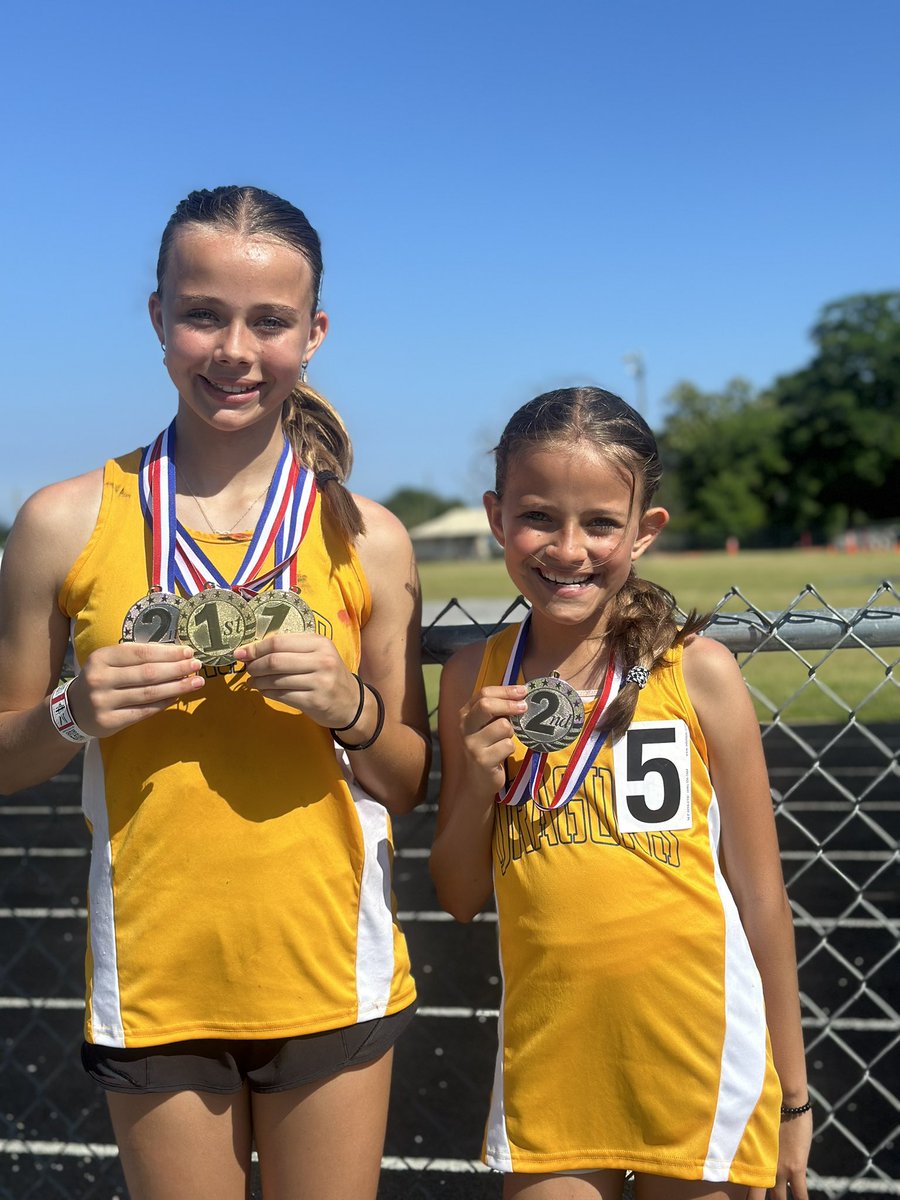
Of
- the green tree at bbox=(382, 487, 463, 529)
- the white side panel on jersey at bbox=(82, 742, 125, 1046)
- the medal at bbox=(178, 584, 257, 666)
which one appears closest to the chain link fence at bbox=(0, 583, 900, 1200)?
the medal at bbox=(178, 584, 257, 666)

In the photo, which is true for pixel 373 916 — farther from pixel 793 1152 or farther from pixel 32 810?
pixel 32 810

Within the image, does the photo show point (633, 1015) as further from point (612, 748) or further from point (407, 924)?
point (407, 924)

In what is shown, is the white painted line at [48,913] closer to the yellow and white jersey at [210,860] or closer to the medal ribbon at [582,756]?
the yellow and white jersey at [210,860]

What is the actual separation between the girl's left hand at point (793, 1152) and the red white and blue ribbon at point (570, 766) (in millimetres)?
773

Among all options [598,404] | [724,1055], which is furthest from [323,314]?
[724,1055]

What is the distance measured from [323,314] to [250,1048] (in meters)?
1.39

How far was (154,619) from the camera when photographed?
1.87 meters

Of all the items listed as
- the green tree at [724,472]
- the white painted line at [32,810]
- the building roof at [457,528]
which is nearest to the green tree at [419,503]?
the building roof at [457,528]

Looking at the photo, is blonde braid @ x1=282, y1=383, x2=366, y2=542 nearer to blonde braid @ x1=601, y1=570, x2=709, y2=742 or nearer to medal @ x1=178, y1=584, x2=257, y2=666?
medal @ x1=178, y1=584, x2=257, y2=666

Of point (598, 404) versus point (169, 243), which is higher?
point (169, 243)

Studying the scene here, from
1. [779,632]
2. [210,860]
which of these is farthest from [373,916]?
[779,632]

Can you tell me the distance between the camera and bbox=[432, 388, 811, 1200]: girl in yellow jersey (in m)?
1.94

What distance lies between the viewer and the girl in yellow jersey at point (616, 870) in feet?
6.38

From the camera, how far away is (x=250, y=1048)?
1.98m
